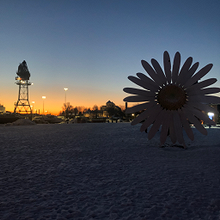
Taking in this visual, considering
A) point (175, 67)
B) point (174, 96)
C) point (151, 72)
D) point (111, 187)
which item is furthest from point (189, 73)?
point (111, 187)

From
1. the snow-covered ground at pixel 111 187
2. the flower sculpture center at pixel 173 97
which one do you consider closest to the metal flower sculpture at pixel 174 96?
the flower sculpture center at pixel 173 97

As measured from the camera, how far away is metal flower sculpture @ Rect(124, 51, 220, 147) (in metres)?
4.84

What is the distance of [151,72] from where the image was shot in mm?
5141

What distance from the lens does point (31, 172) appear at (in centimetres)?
386

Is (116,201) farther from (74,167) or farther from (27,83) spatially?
(27,83)

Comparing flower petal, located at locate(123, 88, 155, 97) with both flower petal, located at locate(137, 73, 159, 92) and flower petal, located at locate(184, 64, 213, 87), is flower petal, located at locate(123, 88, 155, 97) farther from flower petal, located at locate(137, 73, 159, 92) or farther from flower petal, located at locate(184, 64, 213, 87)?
flower petal, located at locate(184, 64, 213, 87)

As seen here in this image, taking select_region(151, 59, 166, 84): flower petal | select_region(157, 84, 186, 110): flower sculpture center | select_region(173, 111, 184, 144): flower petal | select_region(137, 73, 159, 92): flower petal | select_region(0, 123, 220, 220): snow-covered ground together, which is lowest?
select_region(0, 123, 220, 220): snow-covered ground

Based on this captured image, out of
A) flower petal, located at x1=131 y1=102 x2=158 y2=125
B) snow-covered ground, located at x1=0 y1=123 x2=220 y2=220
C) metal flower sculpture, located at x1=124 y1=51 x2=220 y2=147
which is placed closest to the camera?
snow-covered ground, located at x1=0 y1=123 x2=220 y2=220

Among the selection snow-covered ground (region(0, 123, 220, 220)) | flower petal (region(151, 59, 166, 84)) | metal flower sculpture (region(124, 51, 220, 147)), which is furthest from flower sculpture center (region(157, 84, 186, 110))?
snow-covered ground (region(0, 123, 220, 220))

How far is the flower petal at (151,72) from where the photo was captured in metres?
5.07

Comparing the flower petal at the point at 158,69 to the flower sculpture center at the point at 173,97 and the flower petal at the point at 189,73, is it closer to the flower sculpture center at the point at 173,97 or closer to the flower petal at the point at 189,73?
the flower sculpture center at the point at 173,97

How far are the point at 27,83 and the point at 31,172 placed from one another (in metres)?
81.5

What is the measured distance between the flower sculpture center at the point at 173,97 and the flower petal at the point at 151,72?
0.90ft

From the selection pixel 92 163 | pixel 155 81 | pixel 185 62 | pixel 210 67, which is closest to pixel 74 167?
pixel 92 163
